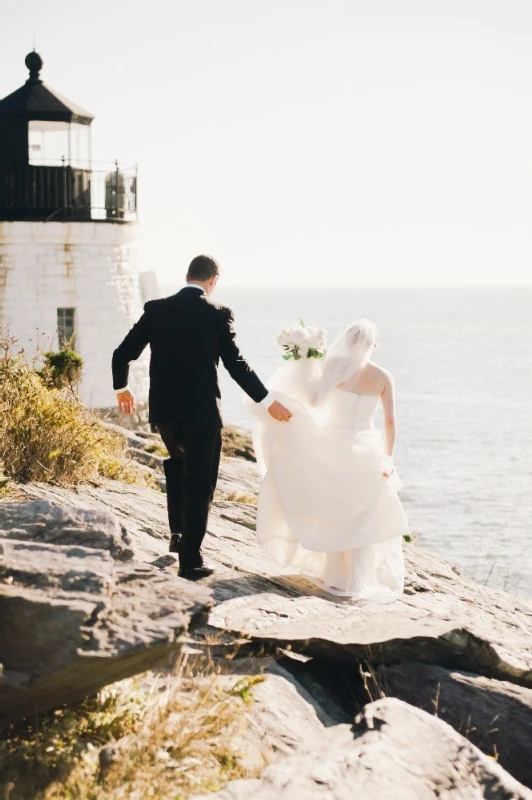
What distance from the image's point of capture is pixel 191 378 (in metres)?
7.77

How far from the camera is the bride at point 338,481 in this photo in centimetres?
871

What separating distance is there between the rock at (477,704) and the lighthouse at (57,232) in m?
18.8

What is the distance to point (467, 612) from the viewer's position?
8766 millimetres

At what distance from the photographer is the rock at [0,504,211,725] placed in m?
4.57

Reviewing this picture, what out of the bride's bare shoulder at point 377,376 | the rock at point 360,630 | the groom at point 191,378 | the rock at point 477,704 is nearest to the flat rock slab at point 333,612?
the rock at point 360,630

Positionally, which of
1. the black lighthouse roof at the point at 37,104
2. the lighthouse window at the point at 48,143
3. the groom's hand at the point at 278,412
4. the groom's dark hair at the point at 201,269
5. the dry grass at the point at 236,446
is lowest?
the dry grass at the point at 236,446

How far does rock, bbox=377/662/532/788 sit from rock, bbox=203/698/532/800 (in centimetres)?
84

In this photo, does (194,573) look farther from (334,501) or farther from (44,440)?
(44,440)

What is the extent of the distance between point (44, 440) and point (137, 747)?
5.41 metres

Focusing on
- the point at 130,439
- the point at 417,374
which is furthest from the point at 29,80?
the point at 417,374

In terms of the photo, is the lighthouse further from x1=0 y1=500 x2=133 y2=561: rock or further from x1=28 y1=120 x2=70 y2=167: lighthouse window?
x1=0 y1=500 x2=133 y2=561: rock

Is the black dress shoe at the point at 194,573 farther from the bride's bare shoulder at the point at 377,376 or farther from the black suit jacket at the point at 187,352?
the bride's bare shoulder at the point at 377,376

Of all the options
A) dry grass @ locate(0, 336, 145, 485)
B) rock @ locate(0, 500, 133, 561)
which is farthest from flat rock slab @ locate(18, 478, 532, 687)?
rock @ locate(0, 500, 133, 561)

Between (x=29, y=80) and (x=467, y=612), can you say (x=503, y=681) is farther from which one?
(x=29, y=80)
